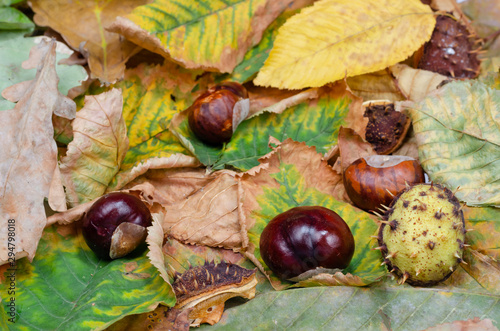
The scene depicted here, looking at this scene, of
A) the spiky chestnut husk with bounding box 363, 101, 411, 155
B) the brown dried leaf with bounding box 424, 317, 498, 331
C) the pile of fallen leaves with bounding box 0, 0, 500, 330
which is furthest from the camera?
the spiky chestnut husk with bounding box 363, 101, 411, 155

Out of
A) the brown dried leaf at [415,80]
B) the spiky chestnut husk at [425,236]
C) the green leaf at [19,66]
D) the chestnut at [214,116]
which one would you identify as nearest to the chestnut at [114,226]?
the chestnut at [214,116]

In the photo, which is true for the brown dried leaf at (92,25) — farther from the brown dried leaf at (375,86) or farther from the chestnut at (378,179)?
the chestnut at (378,179)

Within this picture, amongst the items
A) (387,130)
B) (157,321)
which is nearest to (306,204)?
(387,130)

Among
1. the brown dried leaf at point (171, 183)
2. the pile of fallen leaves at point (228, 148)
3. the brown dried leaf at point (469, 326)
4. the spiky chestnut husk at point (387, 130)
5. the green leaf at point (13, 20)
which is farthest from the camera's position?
the green leaf at point (13, 20)

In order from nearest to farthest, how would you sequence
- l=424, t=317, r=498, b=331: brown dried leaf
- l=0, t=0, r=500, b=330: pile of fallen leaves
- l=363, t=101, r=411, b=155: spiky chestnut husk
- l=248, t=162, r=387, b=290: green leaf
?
l=424, t=317, r=498, b=331: brown dried leaf < l=0, t=0, r=500, b=330: pile of fallen leaves < l=248, t=162, r=387, b=290: green leaf < l=363, t=101, r=411, b=155: spiky chestnut husk

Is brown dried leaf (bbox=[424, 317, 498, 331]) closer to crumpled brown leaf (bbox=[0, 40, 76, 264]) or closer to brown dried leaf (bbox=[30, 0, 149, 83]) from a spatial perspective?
crumpled brown leaf (bbox=[0, 40, 76, 264])

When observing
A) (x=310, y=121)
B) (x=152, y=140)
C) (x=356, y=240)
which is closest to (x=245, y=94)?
(x=310, y=121)

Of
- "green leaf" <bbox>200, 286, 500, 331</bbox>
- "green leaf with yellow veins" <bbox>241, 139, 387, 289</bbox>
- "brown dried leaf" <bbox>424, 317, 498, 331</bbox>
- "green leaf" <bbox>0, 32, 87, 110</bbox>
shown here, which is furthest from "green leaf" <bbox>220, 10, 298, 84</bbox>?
"brown dried leaf" <bbox>424, 317, 498, 331</bbox>
